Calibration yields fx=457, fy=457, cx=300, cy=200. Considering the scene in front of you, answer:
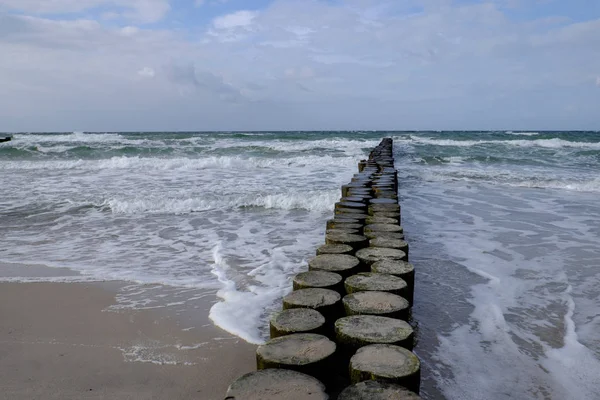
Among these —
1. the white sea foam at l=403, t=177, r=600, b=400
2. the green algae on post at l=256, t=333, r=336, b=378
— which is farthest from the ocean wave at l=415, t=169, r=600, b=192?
the green algae on post at l=256, t=333, r=336, b=378

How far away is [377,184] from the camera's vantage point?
6852mm

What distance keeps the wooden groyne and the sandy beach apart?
47cm

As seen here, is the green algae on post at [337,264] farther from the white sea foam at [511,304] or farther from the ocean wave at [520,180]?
the ocean wave at [520,180]

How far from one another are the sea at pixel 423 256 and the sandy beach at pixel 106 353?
9.6 inches

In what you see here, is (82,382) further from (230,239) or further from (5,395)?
(230,239)

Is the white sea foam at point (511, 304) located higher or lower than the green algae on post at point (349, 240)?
lower

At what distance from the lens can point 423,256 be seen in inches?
177

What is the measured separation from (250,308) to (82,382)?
122cm

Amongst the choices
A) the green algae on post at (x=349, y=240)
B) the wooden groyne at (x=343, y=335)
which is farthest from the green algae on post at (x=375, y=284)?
the green algae on post at (x=349, y=240)

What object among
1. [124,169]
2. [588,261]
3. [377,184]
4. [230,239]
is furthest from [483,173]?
[124,169]

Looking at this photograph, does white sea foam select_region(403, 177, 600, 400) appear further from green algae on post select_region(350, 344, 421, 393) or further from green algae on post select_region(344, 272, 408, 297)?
green algae on post select_region(350, 344, 421, 393)

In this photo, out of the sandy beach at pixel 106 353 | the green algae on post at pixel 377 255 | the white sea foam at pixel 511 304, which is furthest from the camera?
the green algae on post at pixel 377 255

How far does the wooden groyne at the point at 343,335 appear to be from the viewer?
1606mm

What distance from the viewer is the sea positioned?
251 cm
